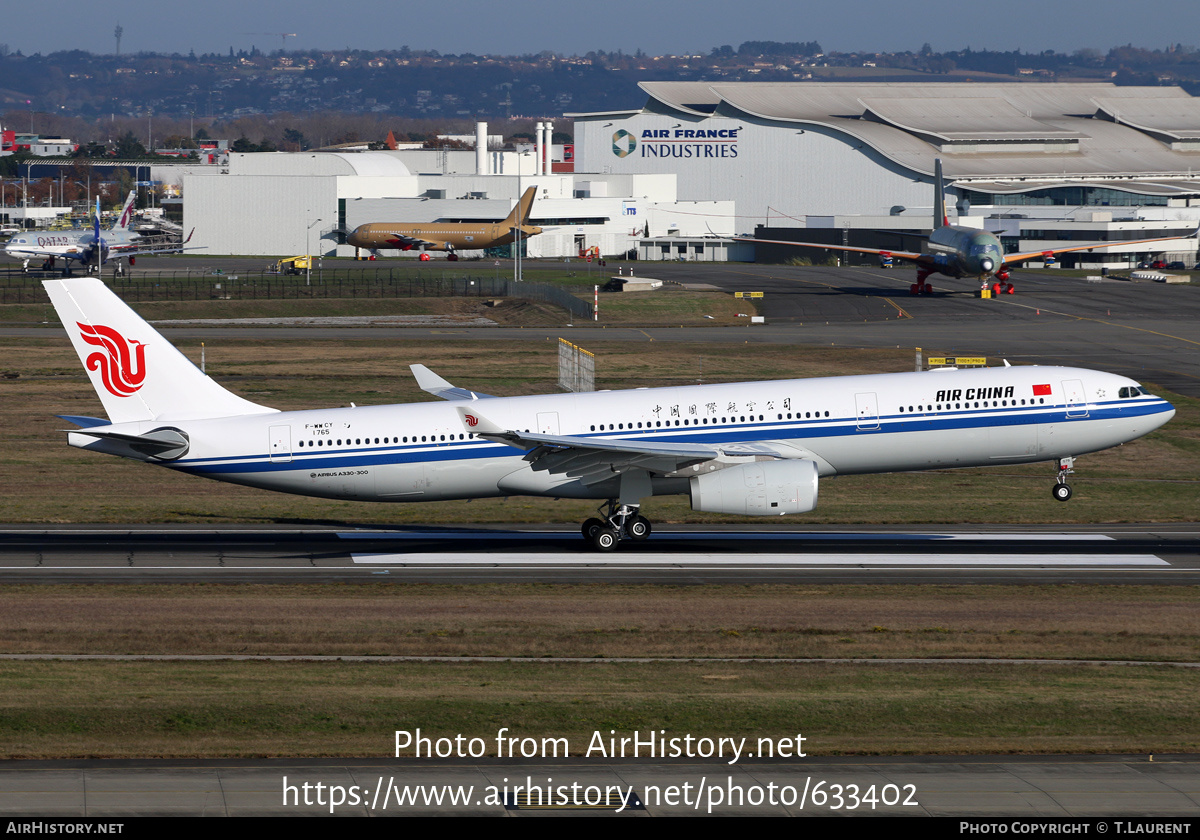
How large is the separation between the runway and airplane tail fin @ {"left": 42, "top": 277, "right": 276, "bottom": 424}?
4371 millimetres

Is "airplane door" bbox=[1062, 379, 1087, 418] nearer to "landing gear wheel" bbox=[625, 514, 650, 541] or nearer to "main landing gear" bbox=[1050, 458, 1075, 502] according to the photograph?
"main landing gear" bbox=[1050, 458, 1075, 502]

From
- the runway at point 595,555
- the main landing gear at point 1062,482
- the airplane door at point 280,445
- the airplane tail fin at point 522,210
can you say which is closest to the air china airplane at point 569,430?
the airplane door at point 280,445

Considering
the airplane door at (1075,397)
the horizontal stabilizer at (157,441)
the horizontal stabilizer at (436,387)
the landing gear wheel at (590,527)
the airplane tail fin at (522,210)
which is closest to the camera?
the horizontal stabilizer at (157,441)

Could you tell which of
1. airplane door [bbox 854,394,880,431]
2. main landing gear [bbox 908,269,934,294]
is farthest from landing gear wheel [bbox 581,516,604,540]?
main landing gear [bbox 908,269,934,294]

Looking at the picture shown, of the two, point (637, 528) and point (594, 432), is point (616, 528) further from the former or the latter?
point (594, 432)

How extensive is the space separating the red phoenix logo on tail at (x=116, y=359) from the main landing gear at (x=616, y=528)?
1417 centimetres

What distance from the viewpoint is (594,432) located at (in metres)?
41.3

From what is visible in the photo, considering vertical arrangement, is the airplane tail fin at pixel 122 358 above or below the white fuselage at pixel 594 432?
above

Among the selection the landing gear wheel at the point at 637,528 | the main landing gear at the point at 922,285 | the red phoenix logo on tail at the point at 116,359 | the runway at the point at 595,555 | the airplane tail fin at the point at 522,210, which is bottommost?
the runway at the point at 595,555

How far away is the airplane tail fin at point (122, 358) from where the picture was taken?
4012 cm

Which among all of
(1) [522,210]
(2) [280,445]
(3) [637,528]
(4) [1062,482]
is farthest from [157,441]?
(1) [522,210]

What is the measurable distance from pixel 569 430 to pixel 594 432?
2.51ft

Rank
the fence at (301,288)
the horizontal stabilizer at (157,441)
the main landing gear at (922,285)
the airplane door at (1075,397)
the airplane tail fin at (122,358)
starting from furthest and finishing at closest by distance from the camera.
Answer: the main landing gear at (922,285) < the fence at (301,288) < the airplane door at (1075,397) < the airplane tail fin at (122,358) < the horizontal stabilizer at (157,441)

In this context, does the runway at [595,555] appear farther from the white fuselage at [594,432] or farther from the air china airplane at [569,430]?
the white fuselage at [594,432]
